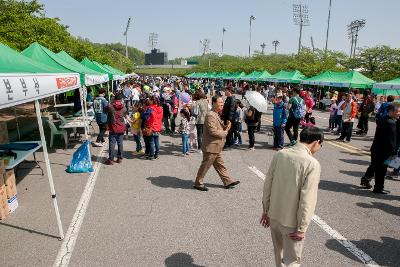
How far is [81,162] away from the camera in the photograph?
7902mm

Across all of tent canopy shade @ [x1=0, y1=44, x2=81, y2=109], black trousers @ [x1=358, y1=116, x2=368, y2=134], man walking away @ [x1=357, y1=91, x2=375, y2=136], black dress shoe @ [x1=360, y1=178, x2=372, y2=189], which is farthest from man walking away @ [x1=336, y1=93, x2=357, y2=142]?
tent canopy shade @ [x1=0, y1=44, x2=81, y2=109]

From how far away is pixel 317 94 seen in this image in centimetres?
3125

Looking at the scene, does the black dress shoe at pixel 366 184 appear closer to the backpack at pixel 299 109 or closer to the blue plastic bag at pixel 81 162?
the backpack at pixel 299 109

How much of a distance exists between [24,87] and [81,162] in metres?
4.70

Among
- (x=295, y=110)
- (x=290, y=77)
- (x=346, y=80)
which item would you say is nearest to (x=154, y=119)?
(x=295, y=110)

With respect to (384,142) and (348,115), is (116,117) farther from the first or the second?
(348,115)

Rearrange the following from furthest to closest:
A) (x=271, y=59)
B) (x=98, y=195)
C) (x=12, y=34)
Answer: (x=271, y=59) → (x=12, y=34) → (x=98, y=195)

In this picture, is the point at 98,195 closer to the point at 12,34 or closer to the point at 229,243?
the point at 229,243

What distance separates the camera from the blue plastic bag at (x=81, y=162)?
7.82m

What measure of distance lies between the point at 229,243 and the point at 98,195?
10.1 ft

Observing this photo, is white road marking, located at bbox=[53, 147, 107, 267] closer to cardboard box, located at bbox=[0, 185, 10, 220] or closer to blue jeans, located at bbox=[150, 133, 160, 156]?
cardboard box, located at bbox=[0, 185, 10, 220]

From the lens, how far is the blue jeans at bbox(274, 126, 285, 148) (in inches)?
413

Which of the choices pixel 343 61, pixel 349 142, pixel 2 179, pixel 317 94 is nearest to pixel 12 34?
pixel 2 179

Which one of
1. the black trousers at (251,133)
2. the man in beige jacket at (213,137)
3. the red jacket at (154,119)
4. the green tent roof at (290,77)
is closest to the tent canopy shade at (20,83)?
the man in beige jacket at (213,137)
